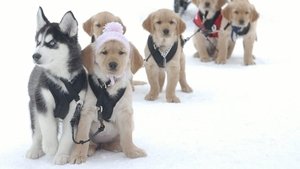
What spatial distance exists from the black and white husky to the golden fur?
0.09 m

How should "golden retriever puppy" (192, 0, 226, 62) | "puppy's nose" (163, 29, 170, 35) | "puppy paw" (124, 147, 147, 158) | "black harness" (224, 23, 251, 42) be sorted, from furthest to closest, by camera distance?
"golden retriever puppy" (192, 0, 226, 62) → "black harness" (224, 23, 251, 42) → "puppy's nose" (163, 29, 170, 35) → "puppy paw" (124, 147, 147, 158)

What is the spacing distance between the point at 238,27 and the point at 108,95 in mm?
4980

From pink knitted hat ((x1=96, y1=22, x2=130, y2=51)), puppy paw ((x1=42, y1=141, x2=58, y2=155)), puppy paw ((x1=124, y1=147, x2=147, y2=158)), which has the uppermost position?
pink knitted hat ((x1=96, y1=22, x2=130, y2=51))

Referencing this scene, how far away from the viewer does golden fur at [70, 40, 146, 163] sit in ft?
15.2

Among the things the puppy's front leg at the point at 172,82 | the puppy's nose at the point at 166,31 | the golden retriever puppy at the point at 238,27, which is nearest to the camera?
the puppy's nose at the point at 166,31

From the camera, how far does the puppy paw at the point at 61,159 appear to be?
459 centimetres

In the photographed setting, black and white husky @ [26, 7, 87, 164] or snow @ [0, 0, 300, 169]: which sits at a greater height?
black and white husky @ [26, 7, 87, 164]

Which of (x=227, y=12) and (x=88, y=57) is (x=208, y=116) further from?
(x=227, y=12)

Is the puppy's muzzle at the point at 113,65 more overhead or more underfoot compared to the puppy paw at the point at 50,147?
more overhead

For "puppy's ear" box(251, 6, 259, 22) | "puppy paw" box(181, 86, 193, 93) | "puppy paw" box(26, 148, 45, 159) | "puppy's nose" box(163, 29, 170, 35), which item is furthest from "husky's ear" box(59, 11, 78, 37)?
"puppy's ear" box(251, 6, 259, 22)

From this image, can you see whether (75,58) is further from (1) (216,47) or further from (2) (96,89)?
(1) (216,47)

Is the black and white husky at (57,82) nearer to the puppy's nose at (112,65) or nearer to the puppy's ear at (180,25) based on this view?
the puppy's nose at (112,65)

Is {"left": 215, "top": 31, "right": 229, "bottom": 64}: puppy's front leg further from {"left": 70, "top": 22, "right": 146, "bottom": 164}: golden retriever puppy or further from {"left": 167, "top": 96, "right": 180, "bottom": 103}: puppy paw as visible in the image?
{"left": 70, "top": 22, "right": 146, "bottom": 164}: golden retriever puppy

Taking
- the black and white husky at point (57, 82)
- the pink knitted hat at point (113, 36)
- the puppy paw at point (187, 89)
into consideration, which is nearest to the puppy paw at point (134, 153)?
the black and white husky at point (57, 82)
